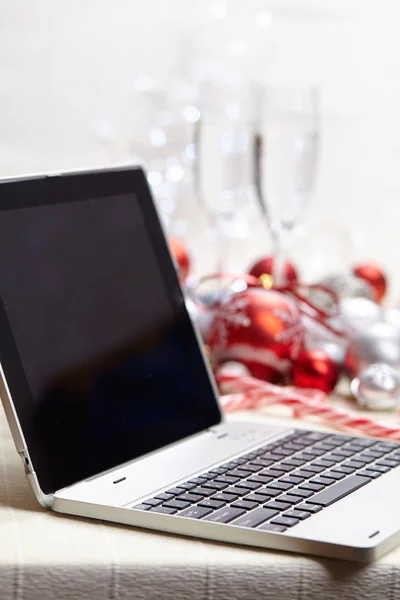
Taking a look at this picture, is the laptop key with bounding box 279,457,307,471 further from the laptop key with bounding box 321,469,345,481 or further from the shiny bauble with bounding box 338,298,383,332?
the shiny bauble with bounding box 338,298,383,332

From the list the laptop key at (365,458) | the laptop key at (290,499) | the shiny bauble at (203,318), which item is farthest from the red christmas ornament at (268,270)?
the laptop key at (290,499)

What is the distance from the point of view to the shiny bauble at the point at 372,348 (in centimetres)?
90

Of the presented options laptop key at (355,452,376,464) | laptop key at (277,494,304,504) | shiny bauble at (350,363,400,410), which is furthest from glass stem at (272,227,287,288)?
laptop key at (277,494,304,504)

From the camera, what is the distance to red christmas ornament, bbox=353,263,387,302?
123 centimetres

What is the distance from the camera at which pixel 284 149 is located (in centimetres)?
104

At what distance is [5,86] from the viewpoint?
1.45 meters

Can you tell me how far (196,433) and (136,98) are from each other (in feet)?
3.05

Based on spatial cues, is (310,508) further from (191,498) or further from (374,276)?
(374,276)

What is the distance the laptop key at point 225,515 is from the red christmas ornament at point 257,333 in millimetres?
395

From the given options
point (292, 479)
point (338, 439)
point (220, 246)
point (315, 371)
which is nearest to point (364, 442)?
point (338, 439)

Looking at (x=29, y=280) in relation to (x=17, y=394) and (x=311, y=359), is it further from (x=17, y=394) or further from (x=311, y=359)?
(x=311, y=359)

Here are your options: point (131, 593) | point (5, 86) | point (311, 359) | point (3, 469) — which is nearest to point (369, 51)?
point (5, 86)

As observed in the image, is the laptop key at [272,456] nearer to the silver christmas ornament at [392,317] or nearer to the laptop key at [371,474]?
the laptop key at [371,474]

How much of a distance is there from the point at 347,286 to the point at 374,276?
84 mm
